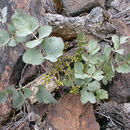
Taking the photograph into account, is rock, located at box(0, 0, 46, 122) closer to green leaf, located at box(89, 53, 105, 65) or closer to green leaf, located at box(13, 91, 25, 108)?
green leaf, located at box(13, 91, 25, 108)

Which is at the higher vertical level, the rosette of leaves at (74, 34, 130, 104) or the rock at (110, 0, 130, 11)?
the rock at (110, 0, 130, 11)

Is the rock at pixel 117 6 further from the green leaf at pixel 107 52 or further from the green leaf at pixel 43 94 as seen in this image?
the green leaf at pixel 43 94

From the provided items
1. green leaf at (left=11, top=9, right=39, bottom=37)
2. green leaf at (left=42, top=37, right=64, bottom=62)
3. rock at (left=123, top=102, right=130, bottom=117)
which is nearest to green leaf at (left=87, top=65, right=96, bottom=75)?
green leaf at (left=42, top=37, right=64, bottom=62)

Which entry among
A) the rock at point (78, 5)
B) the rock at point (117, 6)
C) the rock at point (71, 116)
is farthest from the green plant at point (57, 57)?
the rock at point (117, 6)

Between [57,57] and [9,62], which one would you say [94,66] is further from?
[9,62]

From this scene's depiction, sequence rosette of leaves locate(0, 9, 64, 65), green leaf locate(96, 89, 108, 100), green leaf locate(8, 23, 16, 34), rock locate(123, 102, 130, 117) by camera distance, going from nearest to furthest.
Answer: rosette of leaves locate(0, 9, 64, 65) < green leaf locate(8, 23, 16, 34) < green leaf locate(96, 89, 108, 100) < rock locate(123, 102, 130, 117)

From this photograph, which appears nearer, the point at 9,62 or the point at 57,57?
the point at 57,57

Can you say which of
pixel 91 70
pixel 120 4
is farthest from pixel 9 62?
pixel 120 4

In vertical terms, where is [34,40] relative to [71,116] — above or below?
above
